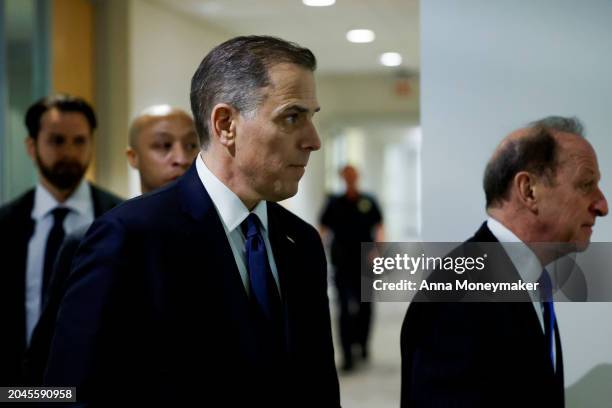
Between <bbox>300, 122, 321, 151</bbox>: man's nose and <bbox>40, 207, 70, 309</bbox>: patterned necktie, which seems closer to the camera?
<bbox>300, 122, 321, 151</bbox>: man's nose

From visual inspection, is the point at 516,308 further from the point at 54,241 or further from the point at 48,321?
the point at 54,241

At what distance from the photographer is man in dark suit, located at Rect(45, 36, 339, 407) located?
883mm

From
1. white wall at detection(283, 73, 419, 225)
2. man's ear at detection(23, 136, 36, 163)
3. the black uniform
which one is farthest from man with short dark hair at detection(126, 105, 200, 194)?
white wall at detection(283, 73, 419, 225)

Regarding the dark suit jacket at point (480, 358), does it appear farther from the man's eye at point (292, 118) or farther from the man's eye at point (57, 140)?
the man's eye at point (57, 140)

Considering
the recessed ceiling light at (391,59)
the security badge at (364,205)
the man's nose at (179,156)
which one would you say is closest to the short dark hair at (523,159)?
the man's nose at (179,156)

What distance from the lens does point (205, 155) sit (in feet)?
3.36

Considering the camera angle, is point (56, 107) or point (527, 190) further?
point (56, 107)

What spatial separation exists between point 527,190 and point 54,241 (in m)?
1.26

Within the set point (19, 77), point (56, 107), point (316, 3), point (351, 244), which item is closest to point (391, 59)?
point (351, 244)

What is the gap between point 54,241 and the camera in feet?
5.93

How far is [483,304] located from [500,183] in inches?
9.4

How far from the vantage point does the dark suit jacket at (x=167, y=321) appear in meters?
0.88

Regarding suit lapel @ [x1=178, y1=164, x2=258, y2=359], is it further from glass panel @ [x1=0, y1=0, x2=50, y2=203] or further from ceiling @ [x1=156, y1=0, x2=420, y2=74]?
glass panel @ [x1=0, y1=0, x2=50, y2=203]

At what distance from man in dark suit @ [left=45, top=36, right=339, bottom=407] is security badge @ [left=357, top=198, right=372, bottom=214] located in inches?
144
